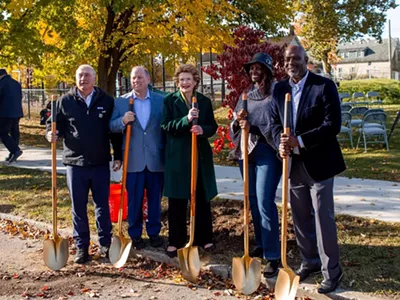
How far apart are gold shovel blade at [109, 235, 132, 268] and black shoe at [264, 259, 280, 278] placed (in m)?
1.40

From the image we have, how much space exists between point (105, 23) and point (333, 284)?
13147 millimetres

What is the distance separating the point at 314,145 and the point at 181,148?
153 cm

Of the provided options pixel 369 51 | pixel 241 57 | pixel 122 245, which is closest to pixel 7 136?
pixel 241 57

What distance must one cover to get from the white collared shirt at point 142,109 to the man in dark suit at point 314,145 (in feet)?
4.89

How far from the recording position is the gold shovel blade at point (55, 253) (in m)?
4.97

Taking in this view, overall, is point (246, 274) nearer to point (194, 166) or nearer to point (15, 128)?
point (194, 166)

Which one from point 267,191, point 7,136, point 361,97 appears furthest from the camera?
point 361,97

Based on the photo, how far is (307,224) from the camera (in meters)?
4.40

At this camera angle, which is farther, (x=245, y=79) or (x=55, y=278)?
(x=245, y=79)

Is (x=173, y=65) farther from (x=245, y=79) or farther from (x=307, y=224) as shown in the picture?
(x=307, y=224)

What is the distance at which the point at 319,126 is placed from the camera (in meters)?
3.97

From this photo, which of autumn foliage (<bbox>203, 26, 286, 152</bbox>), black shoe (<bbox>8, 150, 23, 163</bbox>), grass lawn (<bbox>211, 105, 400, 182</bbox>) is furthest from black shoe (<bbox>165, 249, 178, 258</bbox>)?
black shoe (<bbox>8, 150, 23, 163</bbox>)

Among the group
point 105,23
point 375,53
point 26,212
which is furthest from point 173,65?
point 375,53

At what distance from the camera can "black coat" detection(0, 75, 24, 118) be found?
35.7 feet
